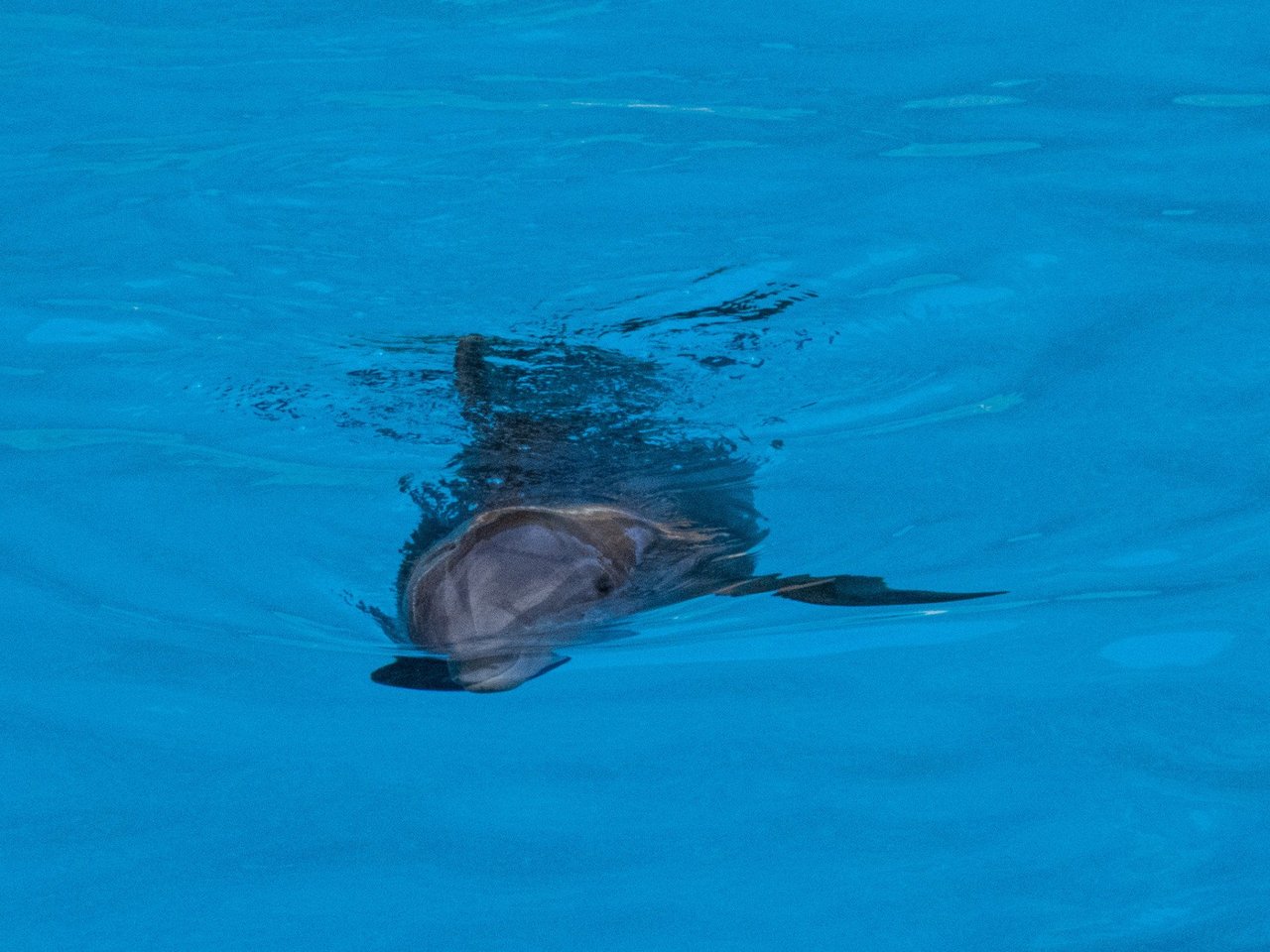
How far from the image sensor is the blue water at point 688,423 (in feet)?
13.5

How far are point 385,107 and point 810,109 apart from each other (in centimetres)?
253

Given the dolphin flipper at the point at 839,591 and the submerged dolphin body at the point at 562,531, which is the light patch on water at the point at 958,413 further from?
the dolphin flipper at the point at 839,591

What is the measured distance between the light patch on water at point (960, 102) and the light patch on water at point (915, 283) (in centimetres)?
225

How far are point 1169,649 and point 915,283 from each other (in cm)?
311

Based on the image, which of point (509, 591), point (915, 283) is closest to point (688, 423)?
point (509, 591)

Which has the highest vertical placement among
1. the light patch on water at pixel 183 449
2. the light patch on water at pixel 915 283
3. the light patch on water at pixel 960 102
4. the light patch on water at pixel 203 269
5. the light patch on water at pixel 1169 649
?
the light patch on water at pixel 960 102

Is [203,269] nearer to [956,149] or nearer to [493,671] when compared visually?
[493,671]

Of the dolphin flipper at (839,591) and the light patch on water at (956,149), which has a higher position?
the light patch on water at (956,149)

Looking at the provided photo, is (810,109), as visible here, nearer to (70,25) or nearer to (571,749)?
(70,25)

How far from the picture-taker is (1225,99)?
31.0ft

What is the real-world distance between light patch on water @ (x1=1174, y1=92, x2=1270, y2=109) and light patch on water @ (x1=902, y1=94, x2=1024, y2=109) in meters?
1.00

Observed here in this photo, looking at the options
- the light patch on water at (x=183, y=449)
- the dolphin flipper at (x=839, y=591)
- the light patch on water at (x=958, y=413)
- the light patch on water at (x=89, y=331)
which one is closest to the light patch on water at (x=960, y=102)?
the light patch on water at (x=958, y=413)

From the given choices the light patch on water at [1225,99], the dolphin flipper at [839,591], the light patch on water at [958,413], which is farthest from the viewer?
Result: the light patch on water at [1225,99]

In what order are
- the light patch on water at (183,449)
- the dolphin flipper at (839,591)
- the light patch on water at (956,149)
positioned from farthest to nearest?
the light patch on water at (956,149)
the light patch on water at (183,449)
the dolphin flipper at (839,591)
